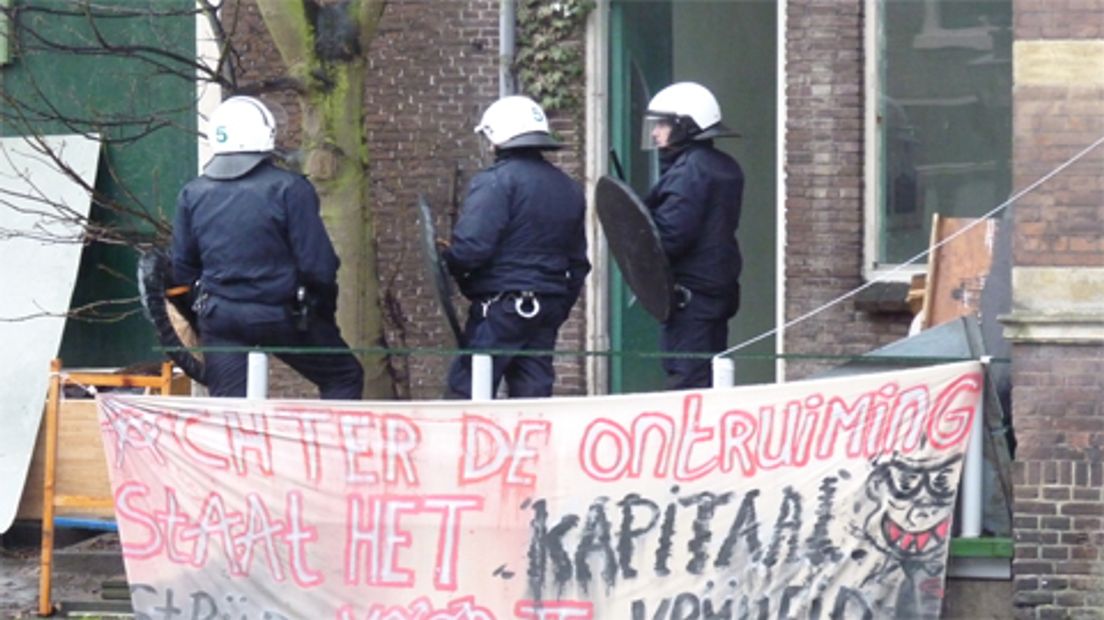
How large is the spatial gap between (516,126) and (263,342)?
1.44 meters

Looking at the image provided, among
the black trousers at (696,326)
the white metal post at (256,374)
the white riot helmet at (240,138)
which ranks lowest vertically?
the white metal post at (256,374)

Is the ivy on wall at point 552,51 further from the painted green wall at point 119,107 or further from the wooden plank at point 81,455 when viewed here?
the wooden plank at point 81,455

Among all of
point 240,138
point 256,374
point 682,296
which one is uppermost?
point 240,138

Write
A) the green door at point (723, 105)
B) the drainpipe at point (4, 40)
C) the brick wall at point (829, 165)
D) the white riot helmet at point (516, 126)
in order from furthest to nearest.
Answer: the green door at point (723, 105) < the drainpipe at point (4, 40) < the brick wall at point (829, 165) < the white riot helmet at point (516, 126)

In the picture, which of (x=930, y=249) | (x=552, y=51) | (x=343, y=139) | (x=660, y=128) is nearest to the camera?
(x=660, y=128)

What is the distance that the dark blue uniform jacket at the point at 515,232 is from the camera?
32.1 feet

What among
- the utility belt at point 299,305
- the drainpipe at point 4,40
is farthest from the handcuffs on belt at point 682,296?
the drainpipe at point 4,40

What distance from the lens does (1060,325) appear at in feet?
29.4

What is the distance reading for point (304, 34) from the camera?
1120cm

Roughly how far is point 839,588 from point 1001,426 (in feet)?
2.98

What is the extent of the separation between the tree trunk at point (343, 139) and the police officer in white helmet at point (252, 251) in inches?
48.6

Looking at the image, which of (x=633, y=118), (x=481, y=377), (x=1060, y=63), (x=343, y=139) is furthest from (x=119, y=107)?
(x=1060, y=63)

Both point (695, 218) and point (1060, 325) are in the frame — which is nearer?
point (1060, 325)

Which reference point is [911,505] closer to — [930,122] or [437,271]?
[437,271]
